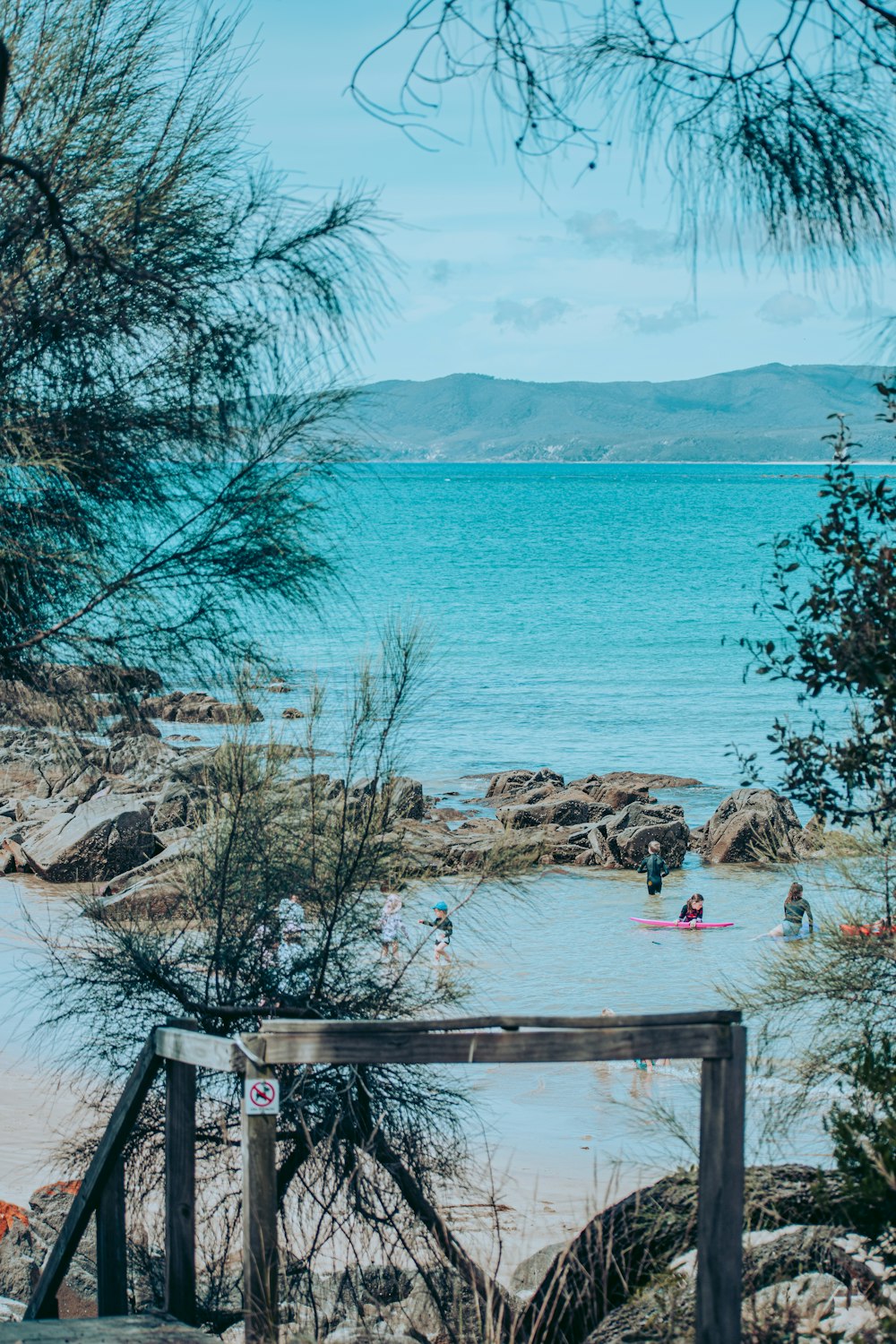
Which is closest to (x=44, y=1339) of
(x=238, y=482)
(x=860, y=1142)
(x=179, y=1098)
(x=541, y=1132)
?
(x=179, y=1098)

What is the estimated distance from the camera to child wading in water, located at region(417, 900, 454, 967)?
278 inches

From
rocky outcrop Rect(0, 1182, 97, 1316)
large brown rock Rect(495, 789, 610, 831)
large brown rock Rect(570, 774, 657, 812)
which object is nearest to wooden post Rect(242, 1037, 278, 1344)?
rocky outcrop Rect(0, 1182, 97, 1316)

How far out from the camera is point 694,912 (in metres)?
20.8

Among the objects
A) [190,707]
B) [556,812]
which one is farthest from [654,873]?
[190,707]

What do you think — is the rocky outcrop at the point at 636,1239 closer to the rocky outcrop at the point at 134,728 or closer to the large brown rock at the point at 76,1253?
the rocky outcrop at the point at 134,728

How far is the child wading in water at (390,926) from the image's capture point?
23.0 ft

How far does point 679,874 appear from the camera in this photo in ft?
80.3

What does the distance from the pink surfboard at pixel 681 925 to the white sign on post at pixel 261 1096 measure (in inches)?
708

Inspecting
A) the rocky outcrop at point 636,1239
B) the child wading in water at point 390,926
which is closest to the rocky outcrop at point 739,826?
the child wading in water at point 390,926

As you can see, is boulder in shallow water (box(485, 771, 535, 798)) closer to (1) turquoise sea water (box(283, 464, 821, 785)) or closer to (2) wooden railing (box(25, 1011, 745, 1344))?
(1) turquoise sea water (box(283, 464, 821, 785))

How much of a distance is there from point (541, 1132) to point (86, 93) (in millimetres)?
10300

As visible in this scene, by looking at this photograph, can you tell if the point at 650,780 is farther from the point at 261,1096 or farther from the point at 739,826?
the point at 261,1096

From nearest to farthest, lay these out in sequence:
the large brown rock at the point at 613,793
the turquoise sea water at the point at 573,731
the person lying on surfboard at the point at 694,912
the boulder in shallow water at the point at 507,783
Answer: the turquoise sea water at the point at 573,731 → the person lying on surfboard at the point at 694,912 → the large brown rock at the point at 613,793 → the boulder in shallow water at the point at 507,783

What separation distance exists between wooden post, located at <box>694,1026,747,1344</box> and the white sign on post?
109cm
